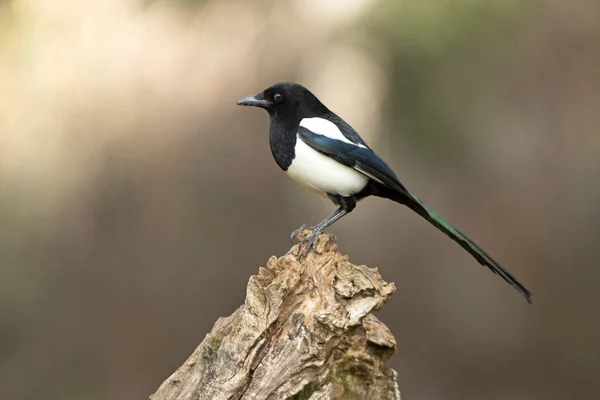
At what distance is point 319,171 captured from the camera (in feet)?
7.94

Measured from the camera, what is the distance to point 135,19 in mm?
4203

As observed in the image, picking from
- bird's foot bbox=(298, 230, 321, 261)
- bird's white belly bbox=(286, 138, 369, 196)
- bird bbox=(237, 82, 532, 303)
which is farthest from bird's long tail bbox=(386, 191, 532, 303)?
bird's foot bbox=(298, 230, 321, 261)

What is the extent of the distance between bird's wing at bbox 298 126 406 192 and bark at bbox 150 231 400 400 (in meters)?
0.37

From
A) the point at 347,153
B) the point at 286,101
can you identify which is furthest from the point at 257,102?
the point at 347,153

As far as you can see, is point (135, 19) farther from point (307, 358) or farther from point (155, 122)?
point (307, 358)

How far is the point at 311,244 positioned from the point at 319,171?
327mm

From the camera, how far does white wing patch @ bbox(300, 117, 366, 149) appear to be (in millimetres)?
2453

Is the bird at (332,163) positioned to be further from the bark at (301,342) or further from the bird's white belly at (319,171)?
the bark at (301,342)

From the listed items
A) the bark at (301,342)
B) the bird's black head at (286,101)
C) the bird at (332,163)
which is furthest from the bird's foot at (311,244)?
the bird's black head at (286,101)

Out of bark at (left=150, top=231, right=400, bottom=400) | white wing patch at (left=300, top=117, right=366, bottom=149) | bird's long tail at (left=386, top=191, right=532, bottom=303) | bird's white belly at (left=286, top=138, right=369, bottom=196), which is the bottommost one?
bark at (left=150, top=231, right=400, bottom=400)

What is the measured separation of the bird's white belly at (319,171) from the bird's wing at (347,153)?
2 centimetres

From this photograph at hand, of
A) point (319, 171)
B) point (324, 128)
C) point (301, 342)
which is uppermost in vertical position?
point (324, 128)

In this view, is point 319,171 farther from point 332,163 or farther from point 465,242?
point 465,242

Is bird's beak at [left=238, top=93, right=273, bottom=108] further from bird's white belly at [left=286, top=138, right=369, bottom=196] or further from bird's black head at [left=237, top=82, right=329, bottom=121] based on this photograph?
bird's white belly at [left=286, top=138, right=369, bottom=196]
